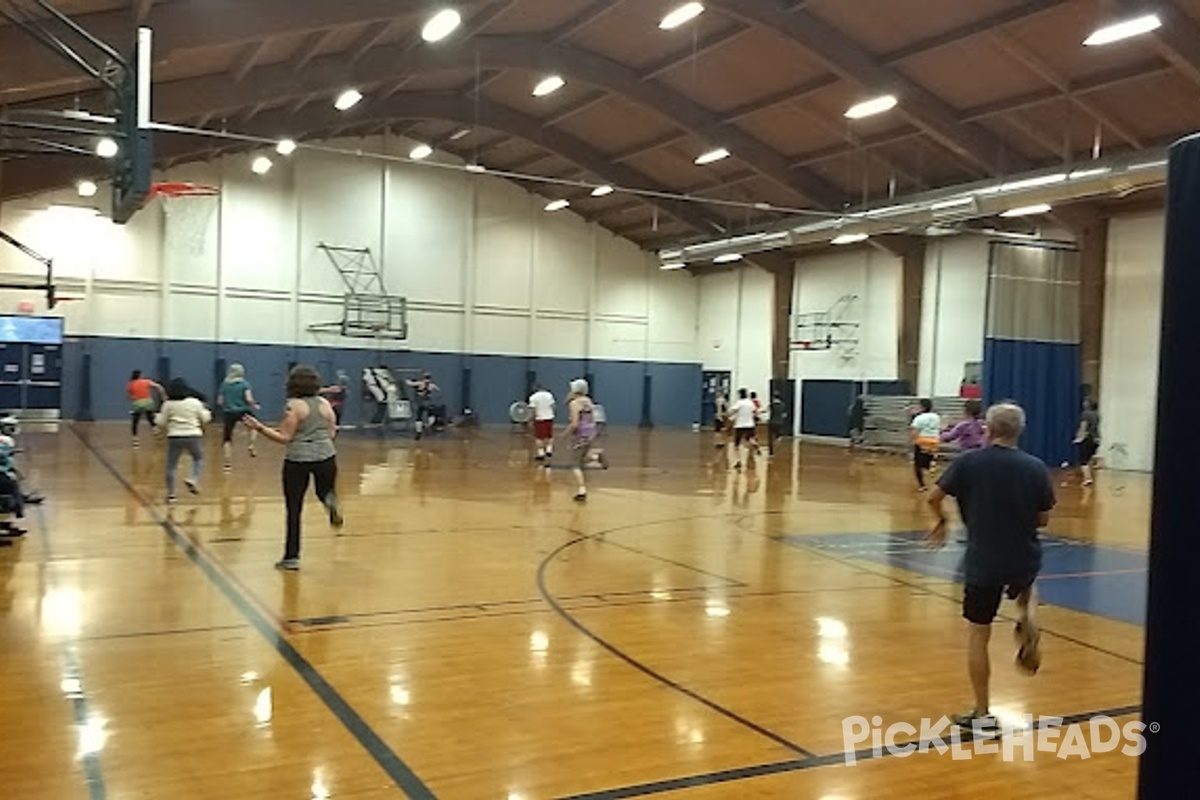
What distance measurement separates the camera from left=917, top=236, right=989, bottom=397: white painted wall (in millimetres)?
26625

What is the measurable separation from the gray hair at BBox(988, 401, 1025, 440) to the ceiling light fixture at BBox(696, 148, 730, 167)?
1971 cm

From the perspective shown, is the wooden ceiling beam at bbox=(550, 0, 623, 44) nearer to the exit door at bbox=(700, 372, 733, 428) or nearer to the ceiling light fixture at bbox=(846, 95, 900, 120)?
the ceiling light fixture at bbox=(846, 95, 900, 120)

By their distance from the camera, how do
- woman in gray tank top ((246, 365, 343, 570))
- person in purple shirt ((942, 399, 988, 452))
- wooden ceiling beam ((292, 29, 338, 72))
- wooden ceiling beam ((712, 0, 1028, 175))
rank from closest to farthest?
woman in gray tank top ((246, 365, 343, 570))
person in purple shirt ((942, 399, 988, 452))
wooden ceiling beam ((712, 0, 1028, 175))
wooden ceiling beam ((292, 29, 338, 72))

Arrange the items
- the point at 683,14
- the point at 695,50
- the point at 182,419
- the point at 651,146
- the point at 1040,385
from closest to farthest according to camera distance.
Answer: the point at 182,419, the point at 683,14, the point at 695,50, the point at 1040,385, the point at 651,146

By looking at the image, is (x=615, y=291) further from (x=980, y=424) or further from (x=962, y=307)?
(x=980, y=424)

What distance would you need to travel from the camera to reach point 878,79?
18828 mm

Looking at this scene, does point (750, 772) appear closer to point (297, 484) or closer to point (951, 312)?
point (297, 484)

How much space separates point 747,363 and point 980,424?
79.1ft

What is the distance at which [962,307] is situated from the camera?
2716 cm

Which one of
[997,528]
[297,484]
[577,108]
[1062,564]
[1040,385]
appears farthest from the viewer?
[577,108]

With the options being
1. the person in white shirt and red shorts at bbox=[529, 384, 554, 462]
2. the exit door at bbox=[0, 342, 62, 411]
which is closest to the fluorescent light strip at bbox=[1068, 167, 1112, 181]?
the person in white shirt and red shorts at bbox=[529, 384, 554, 462]

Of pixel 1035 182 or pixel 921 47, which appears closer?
pixel 921 47

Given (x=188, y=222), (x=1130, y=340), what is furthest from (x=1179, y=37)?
(x=188, y=222)

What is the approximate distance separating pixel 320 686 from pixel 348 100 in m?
19.8
